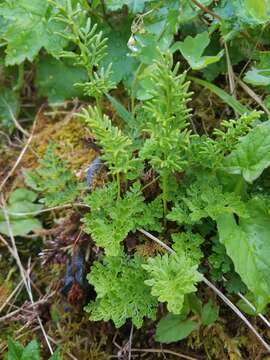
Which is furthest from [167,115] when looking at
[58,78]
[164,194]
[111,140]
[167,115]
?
[58,78]

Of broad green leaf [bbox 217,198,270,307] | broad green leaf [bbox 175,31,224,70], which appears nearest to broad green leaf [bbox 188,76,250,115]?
broad green leaf [bbox 175,31,224,70]

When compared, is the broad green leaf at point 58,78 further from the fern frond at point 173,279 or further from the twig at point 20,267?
the fern frond at point 173,279

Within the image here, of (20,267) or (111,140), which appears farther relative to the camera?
(20,267)

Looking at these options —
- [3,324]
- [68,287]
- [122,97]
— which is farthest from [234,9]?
[3,324]

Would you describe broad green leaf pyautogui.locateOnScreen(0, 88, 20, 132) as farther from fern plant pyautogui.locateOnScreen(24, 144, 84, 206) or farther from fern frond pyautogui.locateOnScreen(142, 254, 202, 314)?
fern frond pyautogui.locateOnScreen(142, 254, 202, 314)

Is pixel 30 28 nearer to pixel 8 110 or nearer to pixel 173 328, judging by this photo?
pixel 8 110

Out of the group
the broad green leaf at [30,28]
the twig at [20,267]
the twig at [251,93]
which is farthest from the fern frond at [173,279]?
the broad green leaf at [30,28]

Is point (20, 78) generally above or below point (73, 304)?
above
